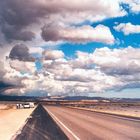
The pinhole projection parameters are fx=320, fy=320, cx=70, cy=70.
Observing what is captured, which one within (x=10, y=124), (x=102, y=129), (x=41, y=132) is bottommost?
(x=102, y=129)

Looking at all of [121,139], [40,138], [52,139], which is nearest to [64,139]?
[52,139]

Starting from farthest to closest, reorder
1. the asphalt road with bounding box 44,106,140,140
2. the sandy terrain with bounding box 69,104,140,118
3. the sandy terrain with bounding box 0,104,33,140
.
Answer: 1. the sandy terrain with bounding box 69,104,140,118
2. the sandy terrain with bounding box 0,104,33,140
3. the asphalt road with bounding box 44,106,140,140

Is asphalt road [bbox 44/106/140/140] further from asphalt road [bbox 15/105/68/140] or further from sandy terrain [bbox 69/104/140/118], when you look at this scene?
sandy terrain [bbox 69/104/140/118]

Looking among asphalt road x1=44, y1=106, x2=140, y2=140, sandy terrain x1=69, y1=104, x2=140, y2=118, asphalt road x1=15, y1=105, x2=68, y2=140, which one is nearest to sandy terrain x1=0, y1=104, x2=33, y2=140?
asphalt road x1=15, y1=105, x2=68, y2=140

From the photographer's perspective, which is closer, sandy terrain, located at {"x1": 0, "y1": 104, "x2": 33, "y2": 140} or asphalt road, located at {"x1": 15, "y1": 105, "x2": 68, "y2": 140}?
asphalt road, located at {"x1": 15, "y1": 105, "x2": 68, "y2": 140}

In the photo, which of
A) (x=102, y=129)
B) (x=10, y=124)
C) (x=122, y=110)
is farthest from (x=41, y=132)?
(x=122, y=110)

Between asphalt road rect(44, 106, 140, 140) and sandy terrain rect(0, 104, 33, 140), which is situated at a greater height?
sandy terrain rect(0, 104, 33, 140)

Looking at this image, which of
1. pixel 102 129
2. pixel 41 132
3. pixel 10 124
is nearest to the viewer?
pixel 41 132

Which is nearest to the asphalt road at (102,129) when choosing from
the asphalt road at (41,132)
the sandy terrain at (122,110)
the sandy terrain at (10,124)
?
the asphalt road at (41,132)

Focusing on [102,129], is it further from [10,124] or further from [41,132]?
[10,124]

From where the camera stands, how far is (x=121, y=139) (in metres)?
18.4

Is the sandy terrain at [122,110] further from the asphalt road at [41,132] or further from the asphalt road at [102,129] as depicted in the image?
the asphalt road at [41,132]

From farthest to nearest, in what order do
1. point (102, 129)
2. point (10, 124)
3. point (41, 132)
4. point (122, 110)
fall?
point (122, 110)
point (10, 124)
point (102, 129)
point (41, 132)

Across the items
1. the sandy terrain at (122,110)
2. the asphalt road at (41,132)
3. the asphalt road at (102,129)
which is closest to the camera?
the asphalt road at (102,129)
